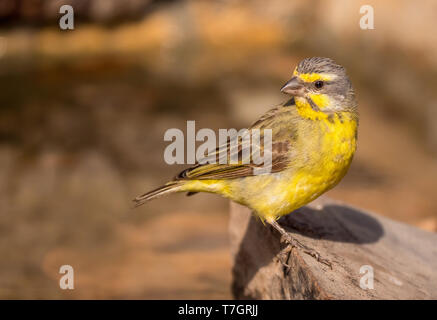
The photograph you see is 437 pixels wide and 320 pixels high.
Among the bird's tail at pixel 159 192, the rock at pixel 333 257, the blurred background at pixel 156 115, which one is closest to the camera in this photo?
the rock at pixel 333 257

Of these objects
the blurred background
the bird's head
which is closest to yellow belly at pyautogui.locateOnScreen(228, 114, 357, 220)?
the bird's head

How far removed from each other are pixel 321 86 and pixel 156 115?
5569 millimetres

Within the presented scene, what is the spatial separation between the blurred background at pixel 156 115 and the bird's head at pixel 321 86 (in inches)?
87.6

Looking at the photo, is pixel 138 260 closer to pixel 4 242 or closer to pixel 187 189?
pixel 4 242

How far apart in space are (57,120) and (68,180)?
70.0 inches

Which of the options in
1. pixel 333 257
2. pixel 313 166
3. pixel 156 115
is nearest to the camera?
pixel 313 166

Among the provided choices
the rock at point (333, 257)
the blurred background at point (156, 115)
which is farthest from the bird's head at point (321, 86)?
the blurred background at point (156, 115)

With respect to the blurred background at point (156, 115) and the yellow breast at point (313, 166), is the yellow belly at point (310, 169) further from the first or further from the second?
the blurred background at point (156, 115)

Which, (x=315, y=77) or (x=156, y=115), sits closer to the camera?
(x=315, y=77)

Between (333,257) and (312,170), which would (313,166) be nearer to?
(312,170)

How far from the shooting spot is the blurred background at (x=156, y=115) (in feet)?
20.7

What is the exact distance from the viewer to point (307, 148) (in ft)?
13.3

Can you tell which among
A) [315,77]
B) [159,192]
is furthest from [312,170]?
[159,192]

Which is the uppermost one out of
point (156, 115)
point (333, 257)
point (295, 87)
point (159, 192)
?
point (156, 115)
